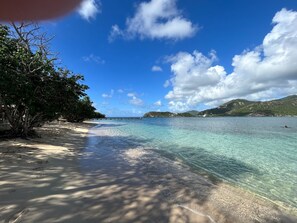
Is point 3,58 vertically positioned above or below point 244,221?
above

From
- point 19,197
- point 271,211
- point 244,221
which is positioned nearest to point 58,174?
point 19,197

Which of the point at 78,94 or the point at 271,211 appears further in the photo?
the point at 78,94

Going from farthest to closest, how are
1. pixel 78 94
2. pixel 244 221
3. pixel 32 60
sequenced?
pixel 78 94
pixel 32 60
pixel 244 221

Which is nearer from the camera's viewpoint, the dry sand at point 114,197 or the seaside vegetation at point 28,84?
the dry sand at point 114,197

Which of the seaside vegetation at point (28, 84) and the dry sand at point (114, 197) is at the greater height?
the seaside vegetation at point (28, 84)

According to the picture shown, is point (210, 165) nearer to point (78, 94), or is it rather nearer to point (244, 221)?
point (244, 221)

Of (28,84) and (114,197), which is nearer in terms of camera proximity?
(114,197)

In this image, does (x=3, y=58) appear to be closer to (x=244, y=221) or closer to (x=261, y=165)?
(x=244, y=221)

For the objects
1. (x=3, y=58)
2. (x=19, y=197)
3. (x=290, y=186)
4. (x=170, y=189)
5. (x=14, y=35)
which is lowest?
(x=290, y=186)

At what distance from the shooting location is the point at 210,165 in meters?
12.2

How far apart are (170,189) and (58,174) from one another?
3.94 meters

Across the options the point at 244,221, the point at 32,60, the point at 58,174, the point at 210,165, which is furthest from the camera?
the point at 32,60

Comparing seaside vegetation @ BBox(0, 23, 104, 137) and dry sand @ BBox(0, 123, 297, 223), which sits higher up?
seaside vegetation @ BBox(0, 23, 104, 137)

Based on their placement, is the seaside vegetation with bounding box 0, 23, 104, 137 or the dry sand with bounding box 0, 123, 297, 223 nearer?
the dry sand with bounding box 0, 123, 297, 223
